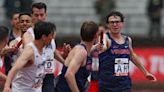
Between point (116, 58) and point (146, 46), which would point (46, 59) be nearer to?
point (116, 58)

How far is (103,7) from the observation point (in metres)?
21.6

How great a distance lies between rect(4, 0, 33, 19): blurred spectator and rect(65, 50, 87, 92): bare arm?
31.4 feet

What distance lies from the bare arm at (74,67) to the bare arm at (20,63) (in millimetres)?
599

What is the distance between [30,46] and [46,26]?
35cm

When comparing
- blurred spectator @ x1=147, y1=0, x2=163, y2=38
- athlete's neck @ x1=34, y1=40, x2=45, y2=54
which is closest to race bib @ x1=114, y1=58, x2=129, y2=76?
athlete's neck @ x1=34, y1=40, x2=45, y2=54

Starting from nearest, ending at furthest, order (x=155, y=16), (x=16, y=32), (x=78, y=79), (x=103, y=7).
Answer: (x=78, y=79) < (x=16, y=32) < (x=103, y=7) < (x=155, y=16)

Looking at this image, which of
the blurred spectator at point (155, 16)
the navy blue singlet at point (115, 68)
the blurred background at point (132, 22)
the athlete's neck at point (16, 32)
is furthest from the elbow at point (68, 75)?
the blurred spectator at point (155, 16)

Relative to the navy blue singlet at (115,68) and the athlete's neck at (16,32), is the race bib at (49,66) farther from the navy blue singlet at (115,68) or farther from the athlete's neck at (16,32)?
the athlete's neck at (16,32)

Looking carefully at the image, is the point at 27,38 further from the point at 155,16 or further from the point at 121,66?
the point at 155,16

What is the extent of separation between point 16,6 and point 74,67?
1071cm

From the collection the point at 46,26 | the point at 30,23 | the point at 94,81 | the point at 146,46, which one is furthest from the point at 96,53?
the point at 146,46

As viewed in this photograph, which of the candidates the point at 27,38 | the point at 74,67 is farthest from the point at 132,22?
the point at 74,67

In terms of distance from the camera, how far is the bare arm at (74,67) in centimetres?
1082

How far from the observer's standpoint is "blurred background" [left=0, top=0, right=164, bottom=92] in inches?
841
